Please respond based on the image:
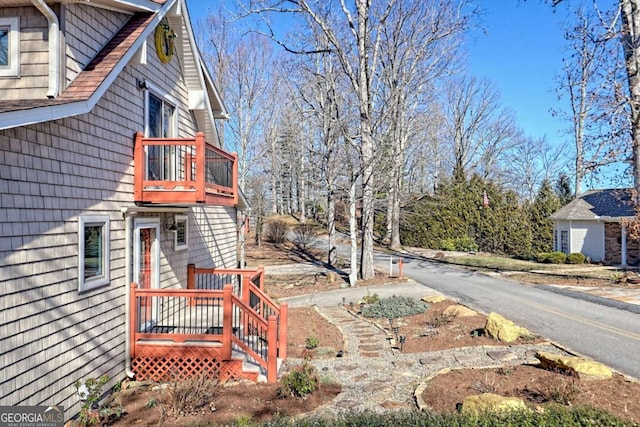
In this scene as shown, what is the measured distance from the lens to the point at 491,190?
29969mm

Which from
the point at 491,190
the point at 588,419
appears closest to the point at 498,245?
the point at 491,190

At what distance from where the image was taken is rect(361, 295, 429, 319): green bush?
11.3m

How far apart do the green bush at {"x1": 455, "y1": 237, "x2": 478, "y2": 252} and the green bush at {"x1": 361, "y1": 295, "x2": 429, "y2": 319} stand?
18504 mm

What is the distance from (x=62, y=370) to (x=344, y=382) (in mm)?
3994

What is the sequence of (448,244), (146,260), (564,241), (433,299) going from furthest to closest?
(448,244) < (564,241) < (433,299) < (146,260)

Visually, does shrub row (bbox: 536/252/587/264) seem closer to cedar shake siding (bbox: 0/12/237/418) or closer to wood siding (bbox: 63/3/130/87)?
cedar shake siding (bbox: 0/12/237/418)

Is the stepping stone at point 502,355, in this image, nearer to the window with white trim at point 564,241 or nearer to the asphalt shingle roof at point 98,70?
the asphalt shingle roof at point 98,70

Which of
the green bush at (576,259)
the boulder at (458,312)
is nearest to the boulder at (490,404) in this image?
the boulder at (458,312)

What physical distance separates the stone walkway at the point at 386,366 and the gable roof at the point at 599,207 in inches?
717

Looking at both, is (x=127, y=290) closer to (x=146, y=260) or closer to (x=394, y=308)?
(x=146, y=260)

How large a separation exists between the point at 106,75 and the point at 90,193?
1.75 meters

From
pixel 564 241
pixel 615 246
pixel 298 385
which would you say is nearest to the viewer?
pixel 298 385

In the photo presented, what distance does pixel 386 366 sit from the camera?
294 inches

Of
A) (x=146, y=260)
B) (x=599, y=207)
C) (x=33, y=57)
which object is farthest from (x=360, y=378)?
(x=599, y=207)
